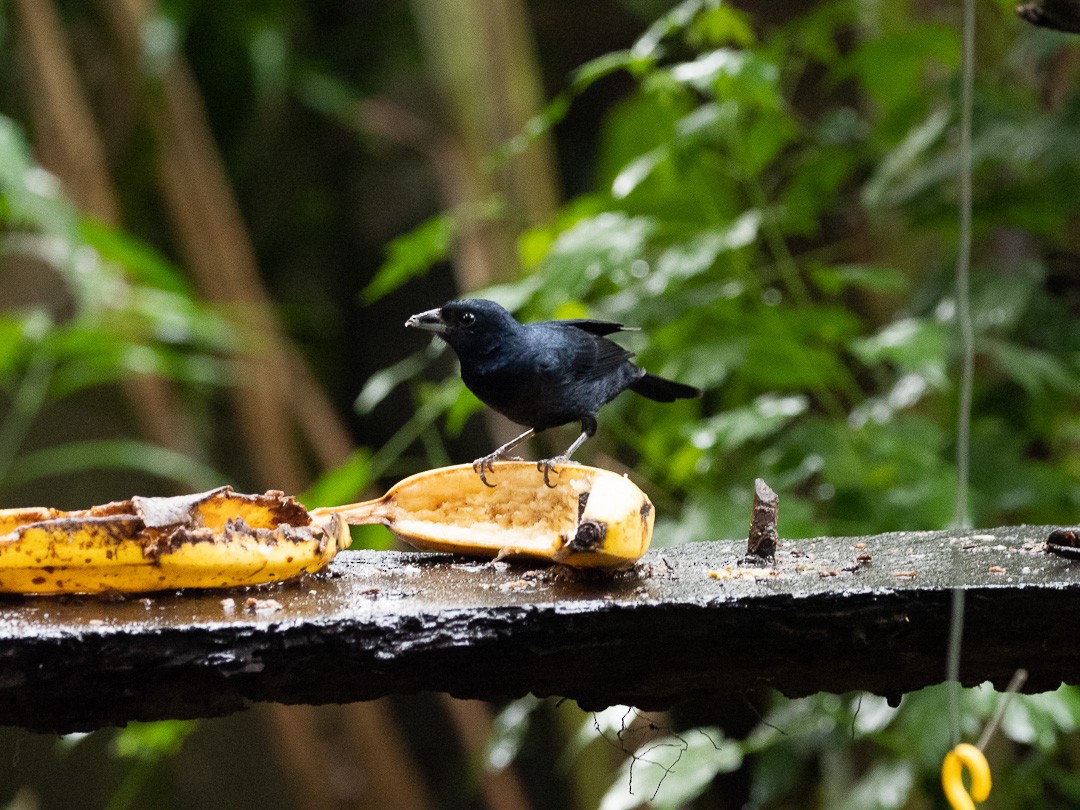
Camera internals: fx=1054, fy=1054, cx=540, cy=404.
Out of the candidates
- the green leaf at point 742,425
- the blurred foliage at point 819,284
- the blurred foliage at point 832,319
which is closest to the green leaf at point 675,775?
the blurred foliage at point 832,319

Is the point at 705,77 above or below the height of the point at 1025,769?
above

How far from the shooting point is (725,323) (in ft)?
8.19

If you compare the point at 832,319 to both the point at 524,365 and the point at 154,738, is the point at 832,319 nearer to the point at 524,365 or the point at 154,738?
the point at 524,365

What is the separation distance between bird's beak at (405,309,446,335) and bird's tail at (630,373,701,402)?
428 millimetres

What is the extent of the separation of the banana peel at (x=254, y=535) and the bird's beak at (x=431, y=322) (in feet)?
0.77

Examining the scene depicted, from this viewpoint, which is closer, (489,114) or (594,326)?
(594,326)

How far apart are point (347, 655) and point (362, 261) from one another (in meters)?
5.13

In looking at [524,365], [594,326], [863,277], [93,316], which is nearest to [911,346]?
[863,277]

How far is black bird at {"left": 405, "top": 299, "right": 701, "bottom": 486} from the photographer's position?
1.63 meters

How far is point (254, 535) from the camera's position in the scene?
1351mm

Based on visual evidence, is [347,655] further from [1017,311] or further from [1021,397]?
[1021,397]

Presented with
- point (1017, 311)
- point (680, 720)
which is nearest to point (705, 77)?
point (1017, 311)

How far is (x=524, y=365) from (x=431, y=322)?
0.52 ft

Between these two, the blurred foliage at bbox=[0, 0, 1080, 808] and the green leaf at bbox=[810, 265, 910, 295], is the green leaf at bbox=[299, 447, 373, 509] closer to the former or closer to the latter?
the blurred foliage at bbox=[0, 0, 1080, 808]
